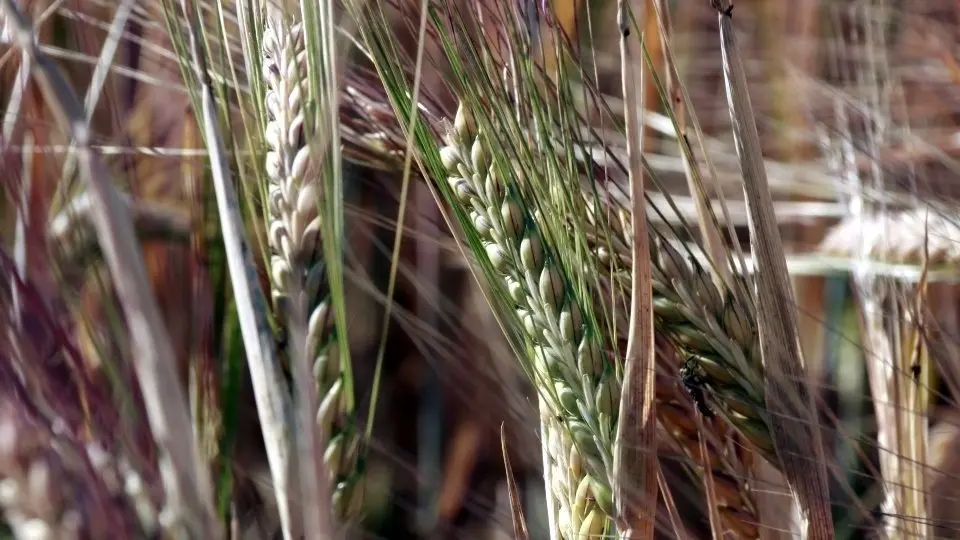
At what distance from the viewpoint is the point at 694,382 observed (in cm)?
43

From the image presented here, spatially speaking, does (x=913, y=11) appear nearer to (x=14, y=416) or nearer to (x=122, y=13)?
(x=122, y=13)

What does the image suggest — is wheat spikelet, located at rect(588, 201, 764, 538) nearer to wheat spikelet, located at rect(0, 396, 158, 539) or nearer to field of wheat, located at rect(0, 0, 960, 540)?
field of wheat, located at rect(0, 0, 960, 540)

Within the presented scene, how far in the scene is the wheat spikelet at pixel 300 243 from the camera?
426 mm

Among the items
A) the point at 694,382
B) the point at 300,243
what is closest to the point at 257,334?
the point at 300,243

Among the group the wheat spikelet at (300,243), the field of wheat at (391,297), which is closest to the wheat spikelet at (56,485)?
the field of wheat at (391,297)

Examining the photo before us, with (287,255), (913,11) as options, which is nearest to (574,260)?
(287,255)

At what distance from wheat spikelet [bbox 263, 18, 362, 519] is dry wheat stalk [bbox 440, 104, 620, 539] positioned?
0.07 meters

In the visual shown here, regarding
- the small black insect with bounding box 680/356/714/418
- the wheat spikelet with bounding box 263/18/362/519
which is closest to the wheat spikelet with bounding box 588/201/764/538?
the small black insect with bounding box 680/356/714/418

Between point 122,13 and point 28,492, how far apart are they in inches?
14.7

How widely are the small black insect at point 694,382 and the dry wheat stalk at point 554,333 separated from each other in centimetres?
4

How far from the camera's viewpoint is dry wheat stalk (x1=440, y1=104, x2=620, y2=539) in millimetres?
404

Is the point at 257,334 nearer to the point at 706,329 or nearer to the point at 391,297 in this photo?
the point at 391,297

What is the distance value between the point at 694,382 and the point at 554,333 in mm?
75

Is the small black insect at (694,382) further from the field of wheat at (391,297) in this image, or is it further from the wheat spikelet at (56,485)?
the wheat spikelet at (56,485)
